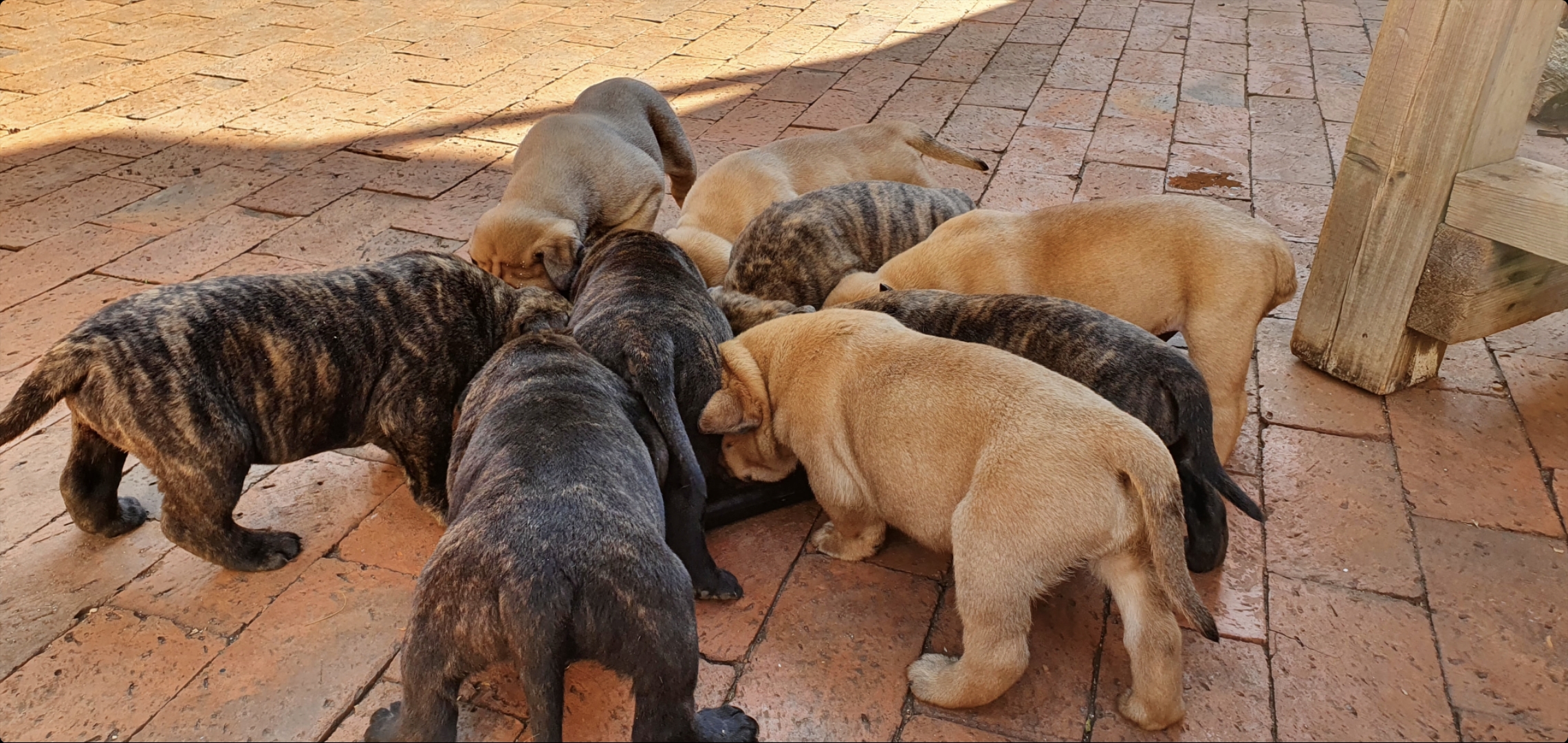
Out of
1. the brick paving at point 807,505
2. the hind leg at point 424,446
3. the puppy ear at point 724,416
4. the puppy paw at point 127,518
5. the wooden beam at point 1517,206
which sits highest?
the wooden beam at point 1517,206

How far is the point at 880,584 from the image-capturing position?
349 cm

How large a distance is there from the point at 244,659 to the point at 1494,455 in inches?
176

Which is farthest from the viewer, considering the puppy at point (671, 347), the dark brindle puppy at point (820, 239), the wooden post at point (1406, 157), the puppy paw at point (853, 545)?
the dark brindle puppy at point (820, 239)

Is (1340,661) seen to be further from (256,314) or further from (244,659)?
(256,314)

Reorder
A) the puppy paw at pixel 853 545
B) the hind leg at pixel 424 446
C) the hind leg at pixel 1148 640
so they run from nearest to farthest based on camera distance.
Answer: the hind leg at pixel 1148 640 < the puppy paw at pixel 853 545 < the hind leg at pixel 424 446

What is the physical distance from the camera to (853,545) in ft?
11.8

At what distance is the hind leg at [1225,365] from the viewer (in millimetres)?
3857

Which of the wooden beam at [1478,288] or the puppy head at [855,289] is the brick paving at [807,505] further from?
the puppy head at [855,289]

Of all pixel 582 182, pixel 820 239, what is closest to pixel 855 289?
pixel 820 239

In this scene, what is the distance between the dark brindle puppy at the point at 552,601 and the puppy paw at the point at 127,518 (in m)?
1.54

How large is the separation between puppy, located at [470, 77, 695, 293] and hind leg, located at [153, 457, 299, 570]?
1.66m

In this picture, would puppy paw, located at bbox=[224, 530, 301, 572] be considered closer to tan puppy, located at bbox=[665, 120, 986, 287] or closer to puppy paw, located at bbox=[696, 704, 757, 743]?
puppy paw, located at bbox=[696, 704, 757, 743]

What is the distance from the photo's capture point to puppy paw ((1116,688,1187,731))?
2867 mm

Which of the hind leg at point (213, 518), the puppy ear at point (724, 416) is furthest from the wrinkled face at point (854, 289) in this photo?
the hind leg at point (213, 518)
